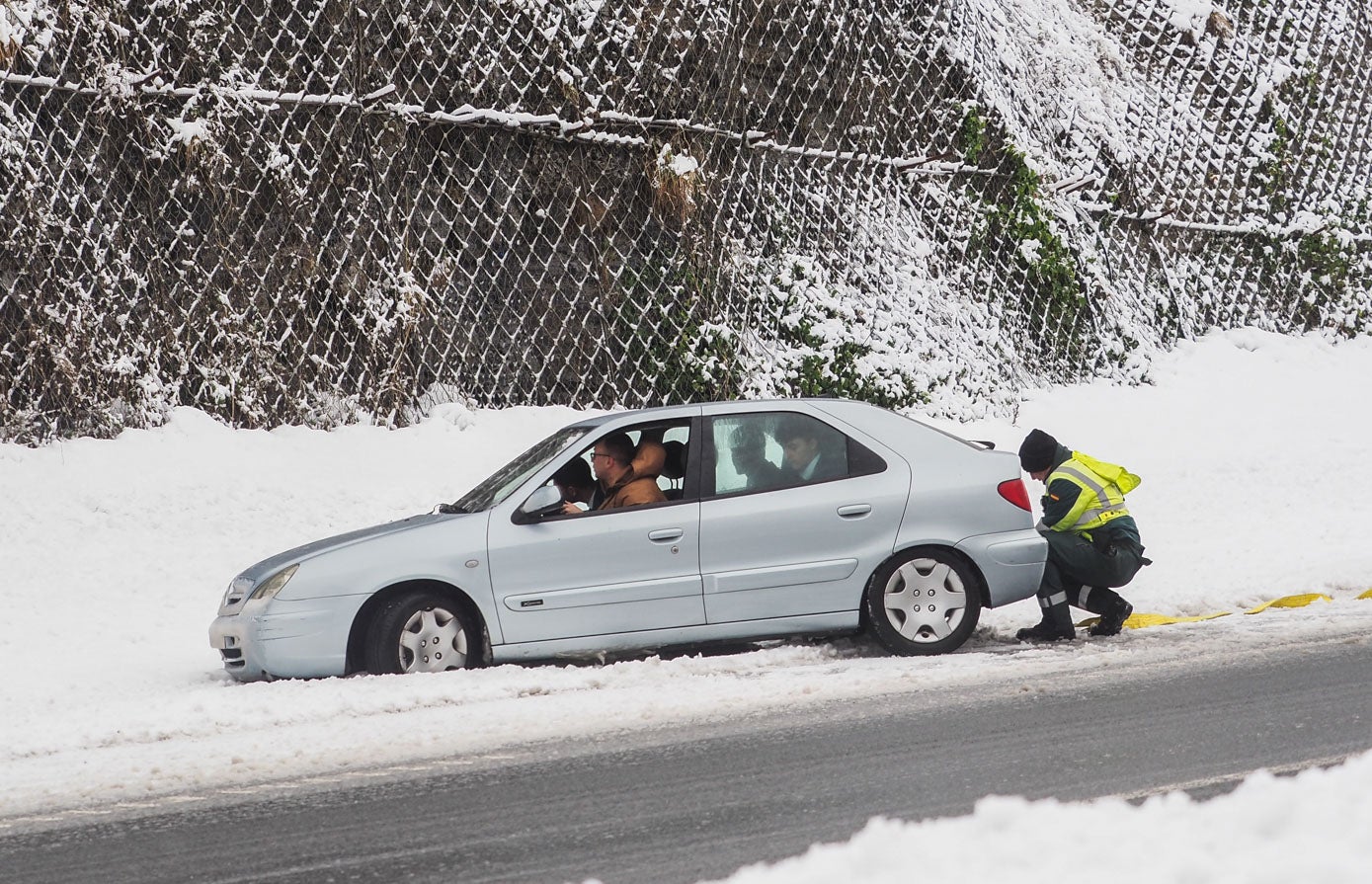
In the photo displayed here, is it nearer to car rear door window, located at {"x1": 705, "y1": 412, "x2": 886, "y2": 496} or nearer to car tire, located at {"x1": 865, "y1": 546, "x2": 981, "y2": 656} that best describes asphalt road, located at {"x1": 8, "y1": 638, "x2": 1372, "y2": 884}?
car tire, located at {"x1": 865, "y1": 546, "x2": 981, "y2": 656}

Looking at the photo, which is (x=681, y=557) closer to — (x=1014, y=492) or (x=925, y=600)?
(x=925, y=600)

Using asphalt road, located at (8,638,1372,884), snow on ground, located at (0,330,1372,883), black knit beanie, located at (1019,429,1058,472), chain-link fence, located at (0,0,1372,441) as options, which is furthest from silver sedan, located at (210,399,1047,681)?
chain-link fence, located at (0,0,1372,441)

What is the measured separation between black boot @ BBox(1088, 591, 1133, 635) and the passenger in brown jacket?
268 cm

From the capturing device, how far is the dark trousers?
8188mm

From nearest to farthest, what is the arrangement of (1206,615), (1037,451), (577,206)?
(1037,451)
(1206,615)
(577,206)

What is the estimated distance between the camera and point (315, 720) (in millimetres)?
6484

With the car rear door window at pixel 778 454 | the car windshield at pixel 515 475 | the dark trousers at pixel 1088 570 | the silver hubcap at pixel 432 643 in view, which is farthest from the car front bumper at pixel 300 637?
the dark trousers at pixel 1088 570

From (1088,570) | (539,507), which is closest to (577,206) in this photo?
(539,507)

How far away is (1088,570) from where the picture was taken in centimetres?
A: 823

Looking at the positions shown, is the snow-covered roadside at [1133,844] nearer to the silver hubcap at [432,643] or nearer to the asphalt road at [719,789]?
the asphalt road at [719,789]

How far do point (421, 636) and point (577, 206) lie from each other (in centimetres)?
538

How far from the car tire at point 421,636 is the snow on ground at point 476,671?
0.93 ft

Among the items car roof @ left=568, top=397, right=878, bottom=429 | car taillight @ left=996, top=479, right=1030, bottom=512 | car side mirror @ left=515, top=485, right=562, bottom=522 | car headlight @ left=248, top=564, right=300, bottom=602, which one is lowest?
car headlight @ left=248, top=564, right=300, bottom=602

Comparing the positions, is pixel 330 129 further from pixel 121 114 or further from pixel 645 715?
pixel 645 715
